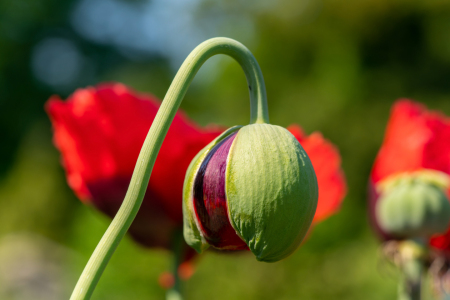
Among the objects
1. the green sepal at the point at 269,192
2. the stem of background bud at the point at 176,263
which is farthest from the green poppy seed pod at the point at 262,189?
the stem of background bud at the point at 176,263

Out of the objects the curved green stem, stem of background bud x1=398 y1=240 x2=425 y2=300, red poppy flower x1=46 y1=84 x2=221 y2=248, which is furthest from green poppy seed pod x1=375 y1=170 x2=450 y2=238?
the curved green stem

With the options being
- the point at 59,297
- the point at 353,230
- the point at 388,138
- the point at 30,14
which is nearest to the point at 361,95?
the point at 353,230

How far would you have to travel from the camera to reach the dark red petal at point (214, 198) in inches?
11.6

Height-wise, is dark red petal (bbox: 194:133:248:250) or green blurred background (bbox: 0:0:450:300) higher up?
dark red petal (bbox: 194:133:248:250)

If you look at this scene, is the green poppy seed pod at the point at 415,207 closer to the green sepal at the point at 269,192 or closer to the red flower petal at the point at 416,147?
the red flower petal at the point at 416,147

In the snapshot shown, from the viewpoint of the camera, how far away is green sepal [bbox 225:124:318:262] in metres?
0.28

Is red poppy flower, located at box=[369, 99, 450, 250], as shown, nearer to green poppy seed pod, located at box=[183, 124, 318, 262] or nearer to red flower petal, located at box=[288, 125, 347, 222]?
red flower petal, located at box=[288, 125, 347, 222]

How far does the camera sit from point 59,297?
3.87 metres

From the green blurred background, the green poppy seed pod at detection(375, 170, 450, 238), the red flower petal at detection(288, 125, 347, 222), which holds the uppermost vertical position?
the red flower petal at detection(288, 125, 347, 222)

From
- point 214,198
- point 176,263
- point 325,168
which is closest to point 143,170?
point 214,198

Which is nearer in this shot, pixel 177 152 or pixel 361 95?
pixel 177 152

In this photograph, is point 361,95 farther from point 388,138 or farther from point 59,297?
point 388,138

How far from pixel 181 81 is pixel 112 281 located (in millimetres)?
2142

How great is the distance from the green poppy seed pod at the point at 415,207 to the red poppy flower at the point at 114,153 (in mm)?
213
